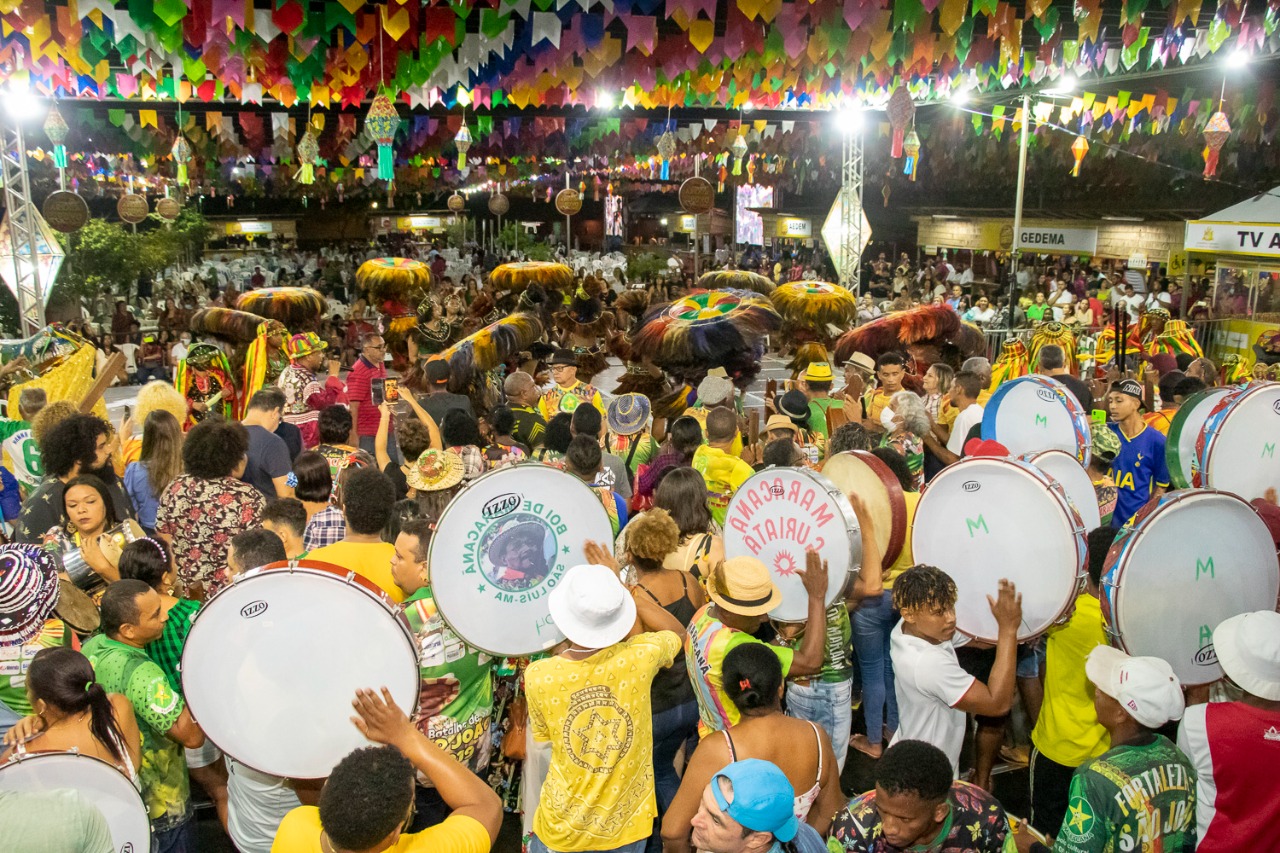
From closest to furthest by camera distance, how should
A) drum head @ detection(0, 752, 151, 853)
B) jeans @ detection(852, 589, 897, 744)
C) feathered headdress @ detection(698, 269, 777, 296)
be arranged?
drum head @ detection(0, 752, 151, 853), jeans @ detection(852, 589, 897, 744), feathered headdress @ detection(698, 269, 777, 296)

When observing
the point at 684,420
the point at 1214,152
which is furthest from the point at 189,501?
the point at 1214,152

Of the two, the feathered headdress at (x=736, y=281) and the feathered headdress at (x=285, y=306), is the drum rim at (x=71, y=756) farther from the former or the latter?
the feathered headdress at (x=736, y=281)

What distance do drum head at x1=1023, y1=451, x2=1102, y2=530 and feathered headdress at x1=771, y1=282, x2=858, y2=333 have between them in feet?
18.7

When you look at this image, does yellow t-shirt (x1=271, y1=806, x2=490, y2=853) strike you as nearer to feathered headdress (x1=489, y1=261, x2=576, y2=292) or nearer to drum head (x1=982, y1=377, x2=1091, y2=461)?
drum head (x1=982, y1=377, x2=1091, y2=461)

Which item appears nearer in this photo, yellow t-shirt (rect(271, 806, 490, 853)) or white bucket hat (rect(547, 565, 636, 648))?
yellow t-shirt (rect(271, 806, 490, 853))

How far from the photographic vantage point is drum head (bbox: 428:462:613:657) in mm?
3111

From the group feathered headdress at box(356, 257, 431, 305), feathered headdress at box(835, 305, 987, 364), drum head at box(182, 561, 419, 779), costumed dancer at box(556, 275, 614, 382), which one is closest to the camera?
drum head at box(182, 561, 419, 779)

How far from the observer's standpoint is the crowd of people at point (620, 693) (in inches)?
94.2

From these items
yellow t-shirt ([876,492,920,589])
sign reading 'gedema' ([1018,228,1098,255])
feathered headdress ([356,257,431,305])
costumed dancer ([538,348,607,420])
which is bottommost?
yellow t-shirt ([876,492,920,589])

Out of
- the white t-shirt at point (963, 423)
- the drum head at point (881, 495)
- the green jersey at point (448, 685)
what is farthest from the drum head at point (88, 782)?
the white t-shirt at point (963, 423)

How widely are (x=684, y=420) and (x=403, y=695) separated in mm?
2919

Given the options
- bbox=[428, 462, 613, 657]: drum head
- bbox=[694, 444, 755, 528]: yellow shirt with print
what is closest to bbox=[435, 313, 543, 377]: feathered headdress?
bbox=[694, 444, 755, 528]: yellow shirt with print

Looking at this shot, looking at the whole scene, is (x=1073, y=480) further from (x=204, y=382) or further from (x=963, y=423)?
(x=204, y=382)

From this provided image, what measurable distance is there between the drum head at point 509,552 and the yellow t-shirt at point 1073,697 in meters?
1.72
